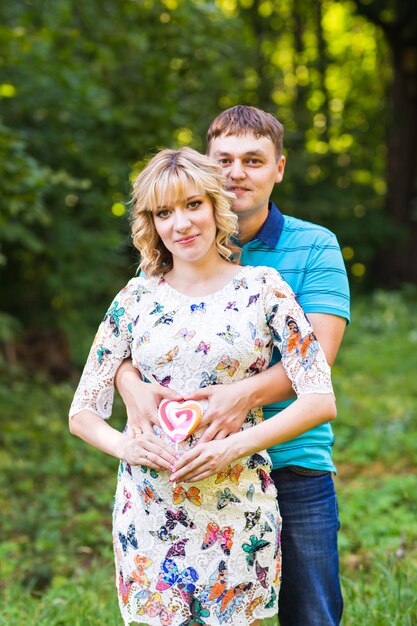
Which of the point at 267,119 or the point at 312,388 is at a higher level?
the point at 267,119

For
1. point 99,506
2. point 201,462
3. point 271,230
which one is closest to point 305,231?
point 271,230

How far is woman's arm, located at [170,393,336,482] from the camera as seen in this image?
Answer: 78.6 inches

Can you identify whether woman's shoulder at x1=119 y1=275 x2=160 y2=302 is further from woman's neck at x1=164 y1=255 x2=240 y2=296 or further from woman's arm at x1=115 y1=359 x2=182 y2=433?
woman's arm at x1=115 y1=359 x2=182 y2=433

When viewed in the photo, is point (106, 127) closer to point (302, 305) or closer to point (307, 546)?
point (302, 305)

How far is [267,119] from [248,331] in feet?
2.52

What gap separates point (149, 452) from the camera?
6.70 ft

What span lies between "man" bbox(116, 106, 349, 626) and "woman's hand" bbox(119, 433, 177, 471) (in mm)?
195

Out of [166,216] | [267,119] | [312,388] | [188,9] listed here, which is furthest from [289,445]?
[188,9]

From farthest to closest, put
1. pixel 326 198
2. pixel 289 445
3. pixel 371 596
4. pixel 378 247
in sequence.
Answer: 1. pixel 378 247
2. pixel 326 198
3. pixel 371 596
4. pixel 289 445

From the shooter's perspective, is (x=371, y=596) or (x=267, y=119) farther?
(x=371, y=596)

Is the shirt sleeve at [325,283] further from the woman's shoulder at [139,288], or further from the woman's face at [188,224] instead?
the woman's shoulder at [139,288]

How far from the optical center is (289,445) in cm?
236

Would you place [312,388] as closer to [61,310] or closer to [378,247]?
[61,310]

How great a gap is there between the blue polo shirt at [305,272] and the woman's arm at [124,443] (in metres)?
0.46
